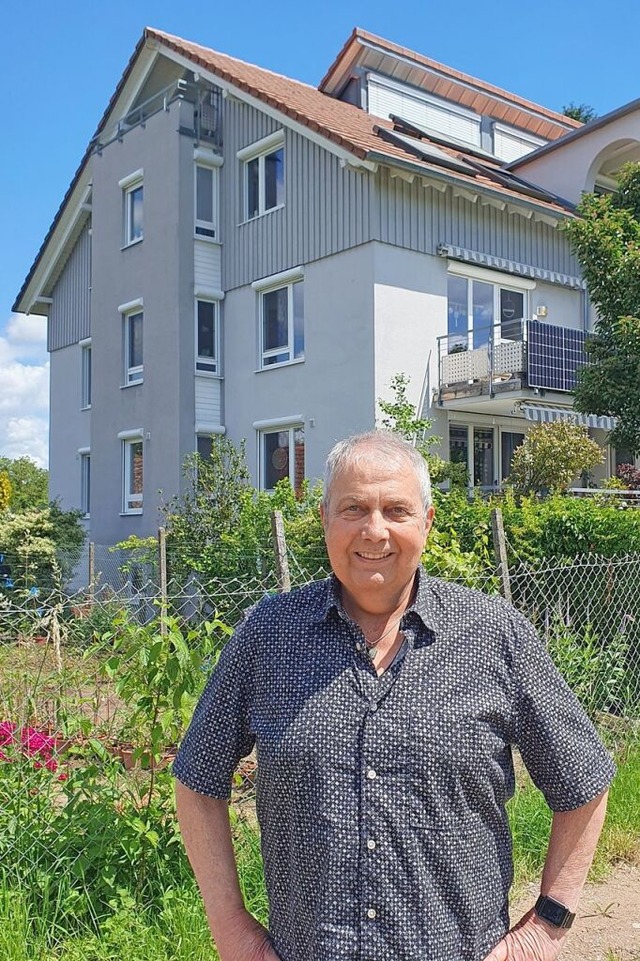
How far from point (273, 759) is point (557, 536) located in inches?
239

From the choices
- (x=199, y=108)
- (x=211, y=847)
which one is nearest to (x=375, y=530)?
(x=211, y=847)

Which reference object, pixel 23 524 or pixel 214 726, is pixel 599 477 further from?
pixel 214 726

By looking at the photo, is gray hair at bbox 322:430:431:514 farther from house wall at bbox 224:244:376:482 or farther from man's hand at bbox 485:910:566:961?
house wall at bbox 224:244:376:482

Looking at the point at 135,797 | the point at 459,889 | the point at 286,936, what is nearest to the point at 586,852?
the point at 459,889

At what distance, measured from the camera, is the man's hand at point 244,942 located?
6.66 ft

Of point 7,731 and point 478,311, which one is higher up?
point 478,311

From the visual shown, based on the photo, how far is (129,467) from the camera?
819 inches

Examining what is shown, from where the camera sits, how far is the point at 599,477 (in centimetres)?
1938

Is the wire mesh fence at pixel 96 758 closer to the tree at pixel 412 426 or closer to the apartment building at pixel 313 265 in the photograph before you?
the tree at pixel 412 426

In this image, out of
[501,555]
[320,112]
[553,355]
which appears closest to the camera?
[501,555]

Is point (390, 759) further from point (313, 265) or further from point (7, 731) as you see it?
point (313, 265)

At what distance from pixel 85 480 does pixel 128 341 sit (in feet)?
14.9

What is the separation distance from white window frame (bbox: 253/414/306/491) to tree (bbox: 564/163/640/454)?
678 centimetres

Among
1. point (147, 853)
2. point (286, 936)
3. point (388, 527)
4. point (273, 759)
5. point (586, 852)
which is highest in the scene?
point (388, 527)
